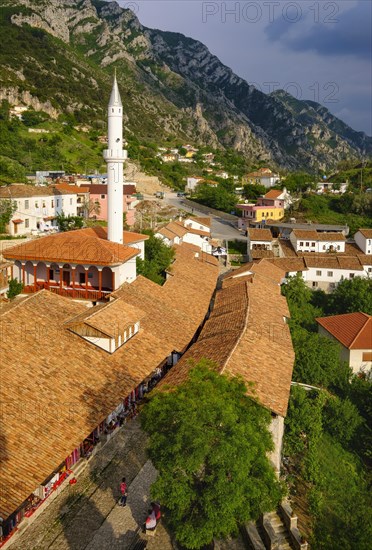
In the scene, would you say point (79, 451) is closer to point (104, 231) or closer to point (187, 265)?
point (104, 231)

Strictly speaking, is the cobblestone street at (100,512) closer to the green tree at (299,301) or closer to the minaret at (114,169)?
the minaret at (114,169)

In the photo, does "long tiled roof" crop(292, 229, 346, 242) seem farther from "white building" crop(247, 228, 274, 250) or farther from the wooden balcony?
the wooden balcony

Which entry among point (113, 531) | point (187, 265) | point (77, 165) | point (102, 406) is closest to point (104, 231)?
point (187, 265)

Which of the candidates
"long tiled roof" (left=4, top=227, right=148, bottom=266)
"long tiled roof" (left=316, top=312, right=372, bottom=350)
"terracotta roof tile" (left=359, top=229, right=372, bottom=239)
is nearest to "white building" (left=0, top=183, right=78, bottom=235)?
"long tiled roof" (left=4, top=227, right=148, bottom=266)

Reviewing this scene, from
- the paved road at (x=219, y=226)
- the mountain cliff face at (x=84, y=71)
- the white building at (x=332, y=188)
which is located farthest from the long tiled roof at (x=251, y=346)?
the mountain cliff face at (x=84, y=71)

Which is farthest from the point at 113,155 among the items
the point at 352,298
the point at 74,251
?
the point at 352,298
